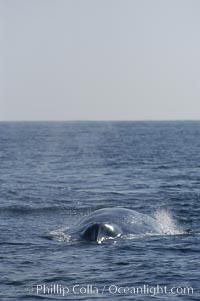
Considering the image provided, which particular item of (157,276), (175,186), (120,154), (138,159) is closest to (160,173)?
(175,186)

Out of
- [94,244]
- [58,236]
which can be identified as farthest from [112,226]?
[58,236]

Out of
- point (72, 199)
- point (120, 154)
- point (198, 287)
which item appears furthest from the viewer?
point (120, 154)

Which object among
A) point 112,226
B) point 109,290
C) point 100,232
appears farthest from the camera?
point 112,226

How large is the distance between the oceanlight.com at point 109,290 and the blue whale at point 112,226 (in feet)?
17.5

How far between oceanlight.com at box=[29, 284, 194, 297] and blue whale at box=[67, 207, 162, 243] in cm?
532

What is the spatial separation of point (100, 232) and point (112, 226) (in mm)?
733

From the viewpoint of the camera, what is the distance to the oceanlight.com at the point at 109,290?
17719 millimetres

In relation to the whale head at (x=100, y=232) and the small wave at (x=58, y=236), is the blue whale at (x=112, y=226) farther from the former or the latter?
the small wave at (x=58, y=236)

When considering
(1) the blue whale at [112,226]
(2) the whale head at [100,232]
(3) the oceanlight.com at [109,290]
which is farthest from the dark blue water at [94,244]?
(1) the blue whale at [112,226]

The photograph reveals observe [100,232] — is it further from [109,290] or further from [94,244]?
[109,290]

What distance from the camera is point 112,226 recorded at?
968 inches

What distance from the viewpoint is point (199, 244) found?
2352 cm

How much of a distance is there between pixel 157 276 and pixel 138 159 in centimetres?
4516

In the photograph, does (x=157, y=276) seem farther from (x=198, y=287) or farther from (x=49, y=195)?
(x=49, y=195)
